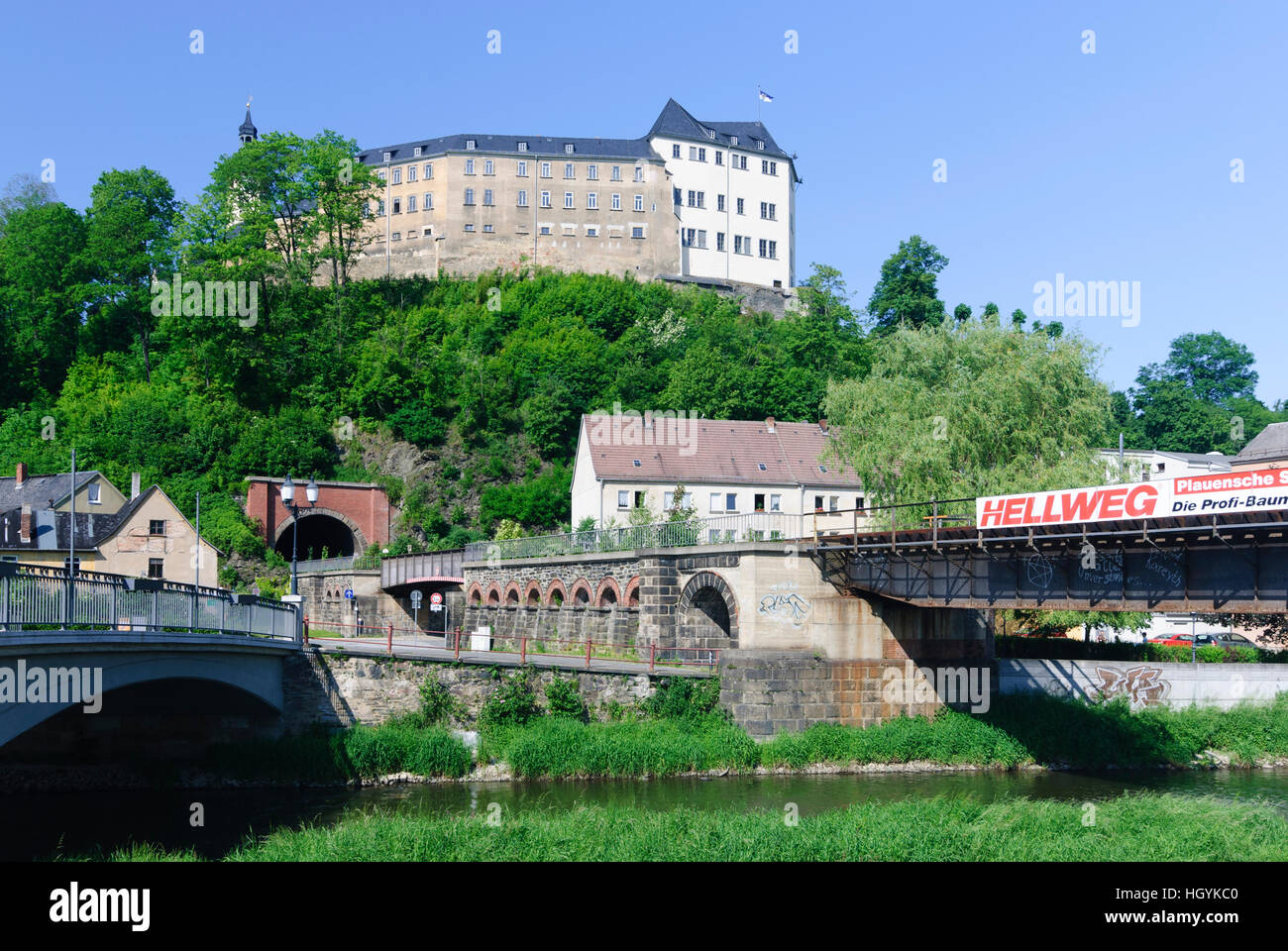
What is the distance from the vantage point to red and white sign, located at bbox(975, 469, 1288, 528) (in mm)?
22172

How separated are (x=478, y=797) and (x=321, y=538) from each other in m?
50.4

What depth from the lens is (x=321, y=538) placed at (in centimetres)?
7600

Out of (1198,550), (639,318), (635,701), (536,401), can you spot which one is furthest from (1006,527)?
(639,318)

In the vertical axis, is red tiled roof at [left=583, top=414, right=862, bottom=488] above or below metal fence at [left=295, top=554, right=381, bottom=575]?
above

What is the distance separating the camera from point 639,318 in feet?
298

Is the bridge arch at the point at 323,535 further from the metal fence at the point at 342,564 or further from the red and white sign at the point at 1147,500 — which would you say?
the red and white sign at the point at 1147,500

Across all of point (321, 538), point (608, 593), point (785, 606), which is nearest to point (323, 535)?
point (321, 538)

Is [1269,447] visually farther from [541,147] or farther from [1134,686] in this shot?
[541,147]

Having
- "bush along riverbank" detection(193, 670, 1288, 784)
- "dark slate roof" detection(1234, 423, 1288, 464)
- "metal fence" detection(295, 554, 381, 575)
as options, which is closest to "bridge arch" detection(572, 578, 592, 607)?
"bush along riverbank" detection(193, 670, 1288, 784)

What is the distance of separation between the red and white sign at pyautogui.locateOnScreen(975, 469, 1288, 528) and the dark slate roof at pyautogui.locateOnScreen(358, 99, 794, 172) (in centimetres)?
8599

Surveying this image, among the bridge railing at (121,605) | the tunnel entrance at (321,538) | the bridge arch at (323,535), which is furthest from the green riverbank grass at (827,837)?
the tunnel entrance at (321,538)

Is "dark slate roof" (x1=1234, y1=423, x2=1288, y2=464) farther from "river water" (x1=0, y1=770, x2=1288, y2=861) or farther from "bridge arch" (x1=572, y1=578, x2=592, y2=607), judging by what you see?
"bridge arch" (x1=572, y1=578, x2=592, y2=607)

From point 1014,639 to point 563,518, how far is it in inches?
1316
